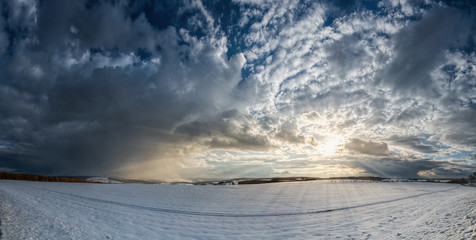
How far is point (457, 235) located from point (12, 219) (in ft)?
78.1

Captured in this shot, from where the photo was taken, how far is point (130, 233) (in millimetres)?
12109

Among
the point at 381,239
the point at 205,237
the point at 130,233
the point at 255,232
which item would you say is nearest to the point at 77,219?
the point at 130,233

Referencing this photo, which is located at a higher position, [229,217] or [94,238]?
[94,238]

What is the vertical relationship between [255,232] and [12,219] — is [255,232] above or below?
below

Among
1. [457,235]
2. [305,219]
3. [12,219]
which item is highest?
[12,219]

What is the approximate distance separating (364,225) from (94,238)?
17231 mm

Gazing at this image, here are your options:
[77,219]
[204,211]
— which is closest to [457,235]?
[204,211]

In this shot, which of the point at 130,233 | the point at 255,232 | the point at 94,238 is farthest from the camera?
the point at 255,232

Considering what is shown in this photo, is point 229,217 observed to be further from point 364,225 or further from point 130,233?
point 364,225

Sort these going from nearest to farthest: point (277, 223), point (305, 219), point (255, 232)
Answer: point (255, 232) → point (277, 223) → point (305, 219)

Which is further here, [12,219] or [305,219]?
[305,219]

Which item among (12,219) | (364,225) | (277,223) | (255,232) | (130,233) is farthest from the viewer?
(277,223)

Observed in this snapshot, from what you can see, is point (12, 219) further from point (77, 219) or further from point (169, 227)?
point (169, 227)

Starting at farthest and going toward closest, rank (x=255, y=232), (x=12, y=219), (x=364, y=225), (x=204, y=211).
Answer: (x=204, y=211) → (x=364, y=225) → (x=255, y=232) → (x=12, y=219)
